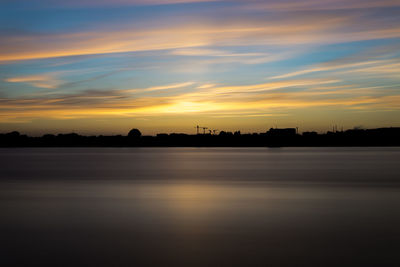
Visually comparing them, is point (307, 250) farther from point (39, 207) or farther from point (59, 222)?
point (39, 207)

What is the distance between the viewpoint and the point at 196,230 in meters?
19.0

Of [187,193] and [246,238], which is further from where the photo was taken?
[187,193]

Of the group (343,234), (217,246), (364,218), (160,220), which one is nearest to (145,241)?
(217,246)

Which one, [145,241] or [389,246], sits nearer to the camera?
[389,246]

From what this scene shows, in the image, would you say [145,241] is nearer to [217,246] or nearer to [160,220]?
[217,246]

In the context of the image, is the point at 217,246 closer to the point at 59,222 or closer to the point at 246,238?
the point at 246,238

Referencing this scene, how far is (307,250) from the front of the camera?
15219mm

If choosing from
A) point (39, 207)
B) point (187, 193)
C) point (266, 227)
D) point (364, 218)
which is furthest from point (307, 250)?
point (187, 193)

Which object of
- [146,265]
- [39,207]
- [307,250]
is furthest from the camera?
[39,207]

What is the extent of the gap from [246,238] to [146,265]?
492 cm

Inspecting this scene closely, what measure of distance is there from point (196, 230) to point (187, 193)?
15.9 meters

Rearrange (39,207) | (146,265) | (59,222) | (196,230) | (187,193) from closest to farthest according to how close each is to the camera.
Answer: (146,265) < (196,230) < (59,222) < (39,207) < (187,193)

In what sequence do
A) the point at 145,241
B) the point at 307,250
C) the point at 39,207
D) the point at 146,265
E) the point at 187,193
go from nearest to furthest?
the point at 146,265 < the point at 307,250 < the point at 145,241 < the point at 39,207 < the point at 187,193

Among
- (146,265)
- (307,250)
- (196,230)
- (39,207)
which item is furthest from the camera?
(39,207)
